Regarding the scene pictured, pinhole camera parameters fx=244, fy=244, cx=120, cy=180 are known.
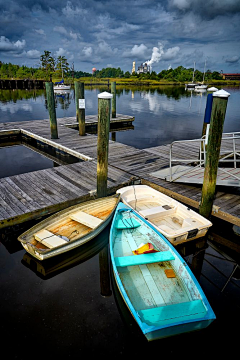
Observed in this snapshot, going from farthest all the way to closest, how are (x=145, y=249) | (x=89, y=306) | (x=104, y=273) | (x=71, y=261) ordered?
(x=71, y=261)
(x=104, y=273)
(x=145, y=249)
(x=89, y=306)

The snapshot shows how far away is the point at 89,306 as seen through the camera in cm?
538

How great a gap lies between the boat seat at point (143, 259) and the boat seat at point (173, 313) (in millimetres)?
1084

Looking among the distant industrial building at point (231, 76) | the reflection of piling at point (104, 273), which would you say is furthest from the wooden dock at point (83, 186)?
the distant industrial building at point (231, 76)

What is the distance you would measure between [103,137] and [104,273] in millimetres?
4265

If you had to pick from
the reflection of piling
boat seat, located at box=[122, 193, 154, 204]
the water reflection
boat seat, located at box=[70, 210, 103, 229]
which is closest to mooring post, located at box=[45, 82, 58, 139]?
boat seat, located at box=[122, 193, 154, 204]

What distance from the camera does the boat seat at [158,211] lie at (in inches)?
289

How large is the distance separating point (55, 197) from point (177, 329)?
215 inches

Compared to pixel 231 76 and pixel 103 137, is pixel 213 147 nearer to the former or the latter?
pixel 103 137

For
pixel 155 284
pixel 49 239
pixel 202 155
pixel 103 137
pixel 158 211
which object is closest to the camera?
pixel 155 284

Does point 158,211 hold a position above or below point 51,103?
below

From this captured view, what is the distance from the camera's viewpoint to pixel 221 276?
21.1 ft

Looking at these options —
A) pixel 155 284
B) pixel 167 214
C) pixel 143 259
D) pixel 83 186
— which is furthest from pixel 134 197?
pixel 155 284

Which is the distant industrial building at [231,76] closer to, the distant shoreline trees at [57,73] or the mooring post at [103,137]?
the distant shoreline trees at [57,73]

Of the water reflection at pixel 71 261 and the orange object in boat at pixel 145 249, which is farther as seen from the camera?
the water reflection at pixel 71 261
